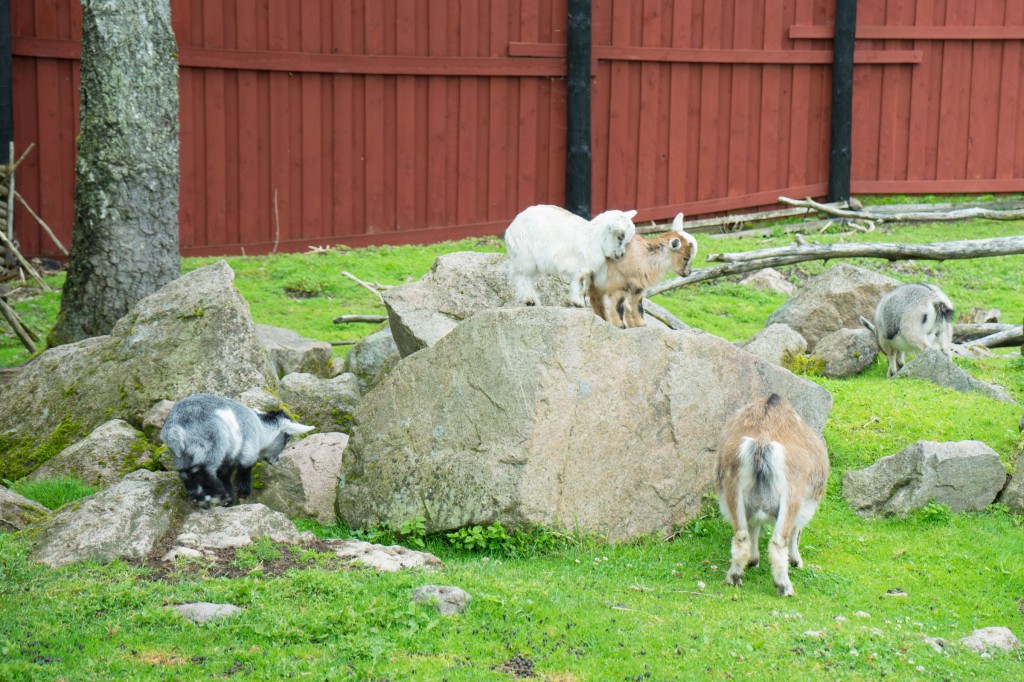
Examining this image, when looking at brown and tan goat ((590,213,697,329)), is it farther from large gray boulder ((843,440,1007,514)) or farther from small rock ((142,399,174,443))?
small rock ((142,399,174,443))

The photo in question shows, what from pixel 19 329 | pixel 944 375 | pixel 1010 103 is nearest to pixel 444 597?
pixel 944 375

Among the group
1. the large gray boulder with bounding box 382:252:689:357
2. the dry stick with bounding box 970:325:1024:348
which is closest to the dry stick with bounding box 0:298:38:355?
the large gray boulder with bounding box 382:252:689:357

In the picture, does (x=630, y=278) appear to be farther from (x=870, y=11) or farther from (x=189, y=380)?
(x=870, y=11)

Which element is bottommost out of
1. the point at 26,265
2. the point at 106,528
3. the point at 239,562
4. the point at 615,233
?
the point at 239,562

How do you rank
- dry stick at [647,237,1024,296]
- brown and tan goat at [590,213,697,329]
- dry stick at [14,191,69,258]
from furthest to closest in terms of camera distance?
dry stick at [14,191,69,258]
dry stick at [647,237,1024,296]
brown and tan goat at [590,213,697,329]

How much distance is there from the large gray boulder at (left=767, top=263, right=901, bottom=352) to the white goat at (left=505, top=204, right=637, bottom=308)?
15.2ft

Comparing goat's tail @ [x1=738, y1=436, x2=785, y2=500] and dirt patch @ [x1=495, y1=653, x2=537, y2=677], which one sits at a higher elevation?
goat's tail @ [x1=738, y1=436, x2=785, y2=500]

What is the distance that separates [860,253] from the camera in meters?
12.3

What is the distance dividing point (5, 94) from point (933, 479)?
436 inches

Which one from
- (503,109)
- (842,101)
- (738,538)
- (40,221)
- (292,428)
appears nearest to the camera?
(738,538)

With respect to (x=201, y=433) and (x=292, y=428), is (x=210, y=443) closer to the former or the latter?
(x=201, y=433)

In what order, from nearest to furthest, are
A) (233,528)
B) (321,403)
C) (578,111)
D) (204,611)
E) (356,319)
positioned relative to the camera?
1. (204,611)
2. (233,528)
3. (321,403)
4. (356,319)
5. (578,111)

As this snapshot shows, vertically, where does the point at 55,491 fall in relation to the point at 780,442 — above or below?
below

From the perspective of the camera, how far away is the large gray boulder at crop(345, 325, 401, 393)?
988 cm
